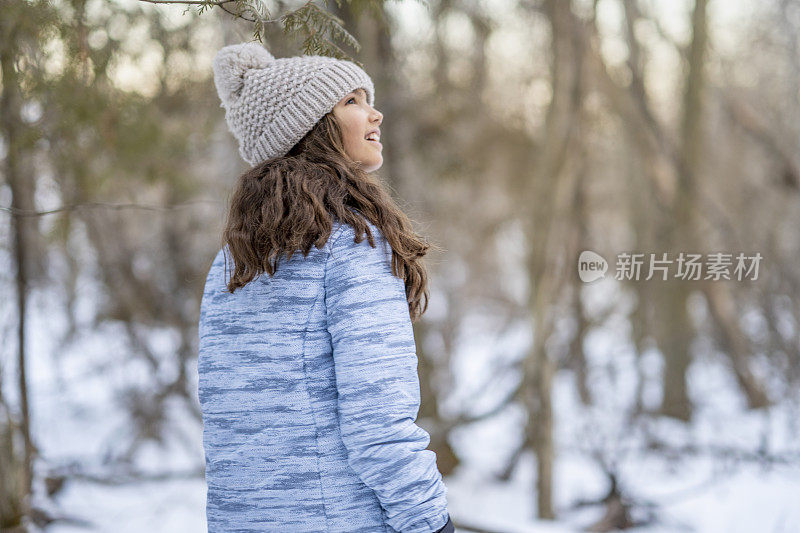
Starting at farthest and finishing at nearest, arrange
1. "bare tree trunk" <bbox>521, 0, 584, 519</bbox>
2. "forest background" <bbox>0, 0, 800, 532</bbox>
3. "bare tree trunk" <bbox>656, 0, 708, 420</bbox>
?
"bare tree trunk" <bbox>656, 0, 708, 420</bbox>
"bare tree trunk" <bbox>521, 0, 584, 519</bbox>
"forest background" <bbox>0, 0, 800, 532</bbox>

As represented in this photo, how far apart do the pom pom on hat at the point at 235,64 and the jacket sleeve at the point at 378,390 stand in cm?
49

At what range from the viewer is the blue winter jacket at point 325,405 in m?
1.20

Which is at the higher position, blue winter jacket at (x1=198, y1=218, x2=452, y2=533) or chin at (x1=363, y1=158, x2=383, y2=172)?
chin at (x1=363, y1=158, x2=383, y2=172)

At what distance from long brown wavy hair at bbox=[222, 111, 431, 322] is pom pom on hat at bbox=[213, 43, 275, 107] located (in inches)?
9.9

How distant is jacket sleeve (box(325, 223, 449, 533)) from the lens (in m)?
1.19

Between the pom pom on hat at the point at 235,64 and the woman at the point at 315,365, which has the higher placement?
the pom pom on hat at the point at 235,64

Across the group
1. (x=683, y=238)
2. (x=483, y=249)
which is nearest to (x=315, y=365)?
(x=683, y=238)

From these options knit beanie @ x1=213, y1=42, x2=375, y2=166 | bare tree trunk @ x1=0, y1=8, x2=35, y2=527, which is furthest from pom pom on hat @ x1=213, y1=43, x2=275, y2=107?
bare tree trunk @ x1=0, y1=8, x2=35, y2=527

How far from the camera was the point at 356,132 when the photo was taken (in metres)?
1.48

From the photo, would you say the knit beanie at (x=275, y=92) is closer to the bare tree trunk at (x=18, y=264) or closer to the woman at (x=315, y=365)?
the woman at (x=315, y=365)

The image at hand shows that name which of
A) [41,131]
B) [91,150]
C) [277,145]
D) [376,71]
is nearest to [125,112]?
[91,150]

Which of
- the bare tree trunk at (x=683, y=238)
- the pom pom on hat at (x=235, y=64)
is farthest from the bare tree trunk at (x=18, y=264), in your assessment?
the bare tree trunk at (x=683, y=238)

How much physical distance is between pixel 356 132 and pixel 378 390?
22.2 inches

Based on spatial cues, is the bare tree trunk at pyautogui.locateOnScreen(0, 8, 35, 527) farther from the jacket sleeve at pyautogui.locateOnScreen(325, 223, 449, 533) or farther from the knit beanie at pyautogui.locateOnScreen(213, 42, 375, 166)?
the jacket sleeve at pyautogui.locateOnScreen(325, 223, 449, 533)
